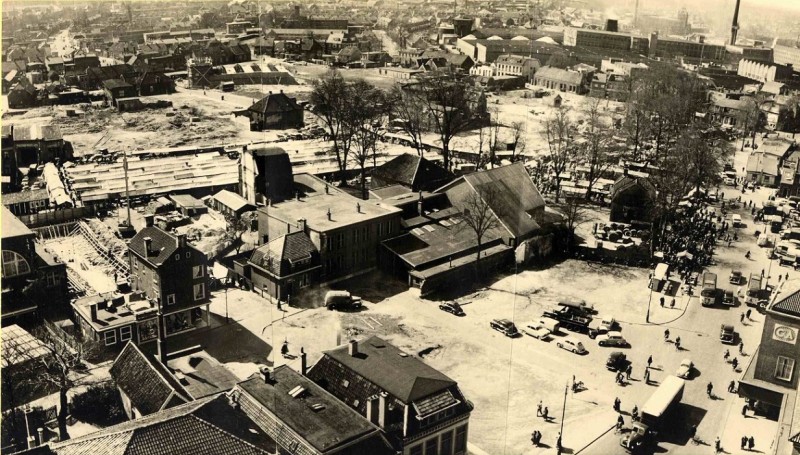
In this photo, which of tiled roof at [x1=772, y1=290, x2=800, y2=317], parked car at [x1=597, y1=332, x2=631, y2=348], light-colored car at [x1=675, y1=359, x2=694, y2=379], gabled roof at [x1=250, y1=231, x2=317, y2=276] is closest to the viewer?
tiled roof at [x1=772, y1=290, x2=800, y2=317]

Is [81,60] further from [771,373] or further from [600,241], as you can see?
[771,373]

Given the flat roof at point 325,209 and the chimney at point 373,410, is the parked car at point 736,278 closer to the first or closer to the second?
the flat roof at point 325,209

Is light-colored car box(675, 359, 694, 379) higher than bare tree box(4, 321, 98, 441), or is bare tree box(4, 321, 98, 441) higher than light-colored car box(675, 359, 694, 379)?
bare tree box(4, 321, 98, 441)

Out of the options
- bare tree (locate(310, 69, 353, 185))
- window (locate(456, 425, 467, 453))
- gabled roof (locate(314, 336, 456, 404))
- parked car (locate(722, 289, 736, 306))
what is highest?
bare tree (locate(310, 69, 353, 185))

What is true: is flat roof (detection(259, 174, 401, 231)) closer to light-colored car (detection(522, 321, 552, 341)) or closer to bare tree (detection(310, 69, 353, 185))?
light-colored car (detection(522, 321, 552, 341))

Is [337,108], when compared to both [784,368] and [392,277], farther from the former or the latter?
[784,368]

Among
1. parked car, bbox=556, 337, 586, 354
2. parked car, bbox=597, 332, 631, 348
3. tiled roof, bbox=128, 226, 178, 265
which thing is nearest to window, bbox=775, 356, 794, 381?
parked car, bbox=597, 332, 631, 348

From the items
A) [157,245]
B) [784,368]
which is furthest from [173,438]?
[784,368]
